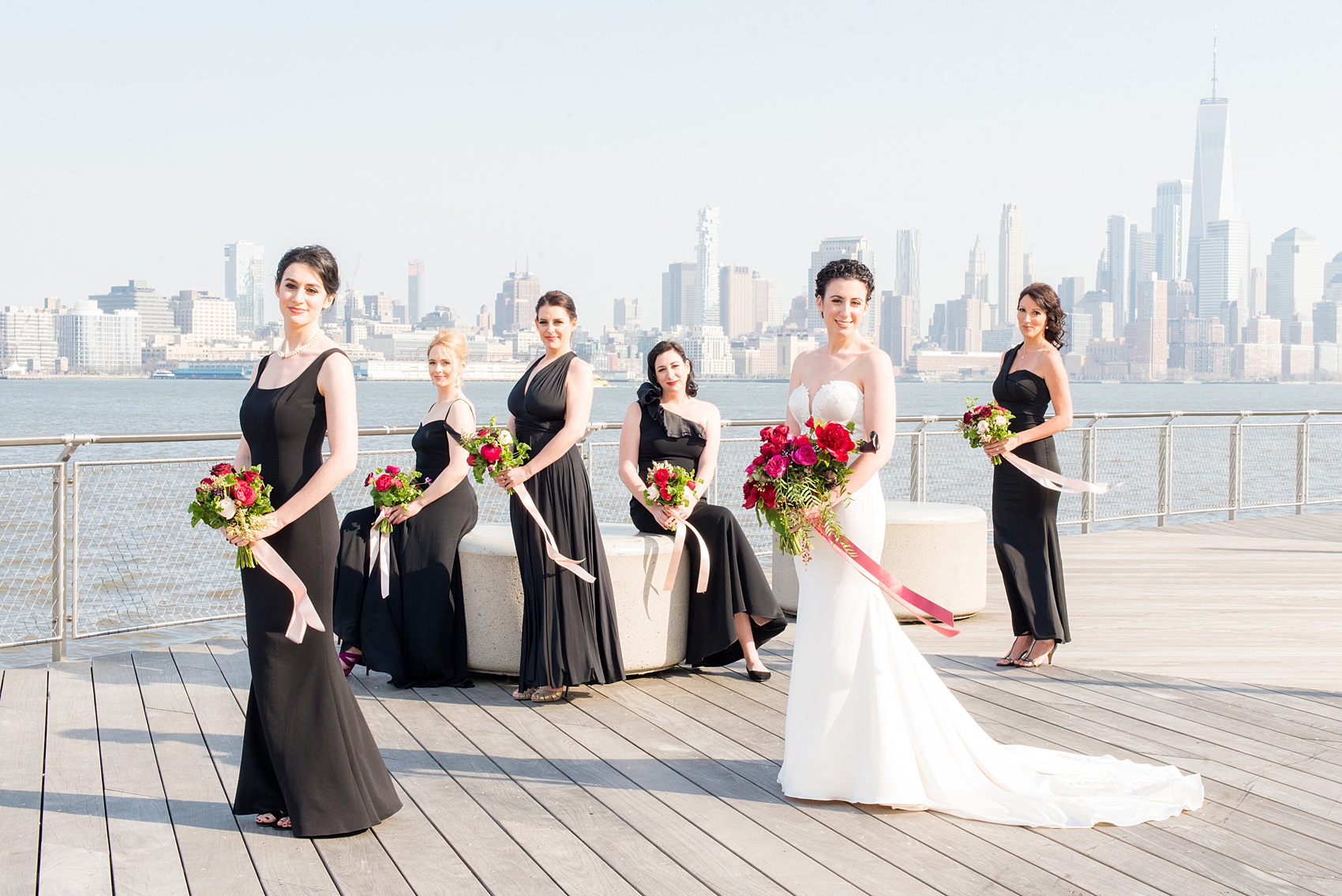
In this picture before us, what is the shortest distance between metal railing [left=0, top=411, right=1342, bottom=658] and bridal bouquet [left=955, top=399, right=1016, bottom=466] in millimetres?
1234

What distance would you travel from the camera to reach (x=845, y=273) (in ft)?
14.3

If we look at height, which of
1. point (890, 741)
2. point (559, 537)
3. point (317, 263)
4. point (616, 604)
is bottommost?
point (890, 741)

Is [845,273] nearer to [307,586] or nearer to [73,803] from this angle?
[307,586]

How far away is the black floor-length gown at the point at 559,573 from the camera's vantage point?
5492 millimetres

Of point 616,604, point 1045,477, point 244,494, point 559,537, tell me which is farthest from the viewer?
point 1045,477

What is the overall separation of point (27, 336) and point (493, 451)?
119 meters

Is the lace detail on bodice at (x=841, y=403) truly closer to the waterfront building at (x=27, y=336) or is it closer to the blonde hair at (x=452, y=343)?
the blonde hair at (x=452, y=343)

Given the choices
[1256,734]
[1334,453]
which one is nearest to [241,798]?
[1256,734]

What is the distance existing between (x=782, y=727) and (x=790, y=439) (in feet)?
5.16

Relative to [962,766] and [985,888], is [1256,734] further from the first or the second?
[985,888]

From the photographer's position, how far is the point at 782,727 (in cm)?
504

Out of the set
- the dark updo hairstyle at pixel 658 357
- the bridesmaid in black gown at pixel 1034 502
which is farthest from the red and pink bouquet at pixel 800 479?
the bridesmaid in black gown at pixel 1034 502

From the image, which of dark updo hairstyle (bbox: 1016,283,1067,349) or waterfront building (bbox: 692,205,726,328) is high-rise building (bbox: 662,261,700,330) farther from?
dark updo hairstyle (bbox: 1016,283,1067,349)

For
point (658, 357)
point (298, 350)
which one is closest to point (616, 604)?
point (658, 357)
